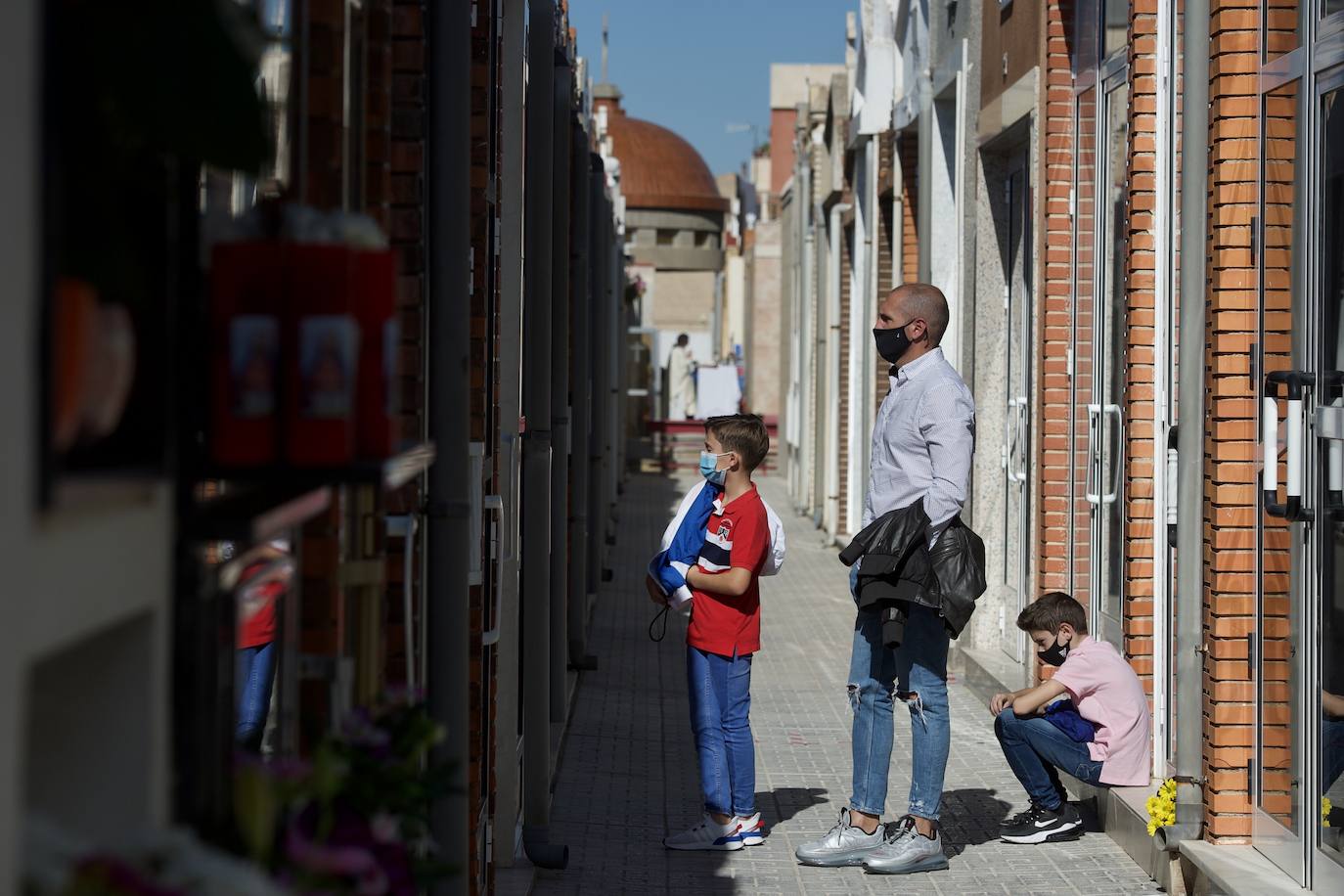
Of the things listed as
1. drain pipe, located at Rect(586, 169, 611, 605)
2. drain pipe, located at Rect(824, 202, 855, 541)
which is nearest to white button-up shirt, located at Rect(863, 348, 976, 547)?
drain pipe, located at Rect(586, 169, 611, 605)

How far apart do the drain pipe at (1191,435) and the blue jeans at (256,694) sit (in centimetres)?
340

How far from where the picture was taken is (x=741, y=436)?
22.4ft

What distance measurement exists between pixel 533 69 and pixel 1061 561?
12.9 feet

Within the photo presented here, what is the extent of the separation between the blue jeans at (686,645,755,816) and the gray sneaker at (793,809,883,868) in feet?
1.04

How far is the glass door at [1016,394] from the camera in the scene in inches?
403

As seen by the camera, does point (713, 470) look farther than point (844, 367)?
No

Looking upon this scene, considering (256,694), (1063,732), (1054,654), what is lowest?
(1063,732)

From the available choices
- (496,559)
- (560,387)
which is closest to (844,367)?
(560,387)

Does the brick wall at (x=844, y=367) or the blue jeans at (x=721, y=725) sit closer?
the blue jeans at (x=721, y=725)

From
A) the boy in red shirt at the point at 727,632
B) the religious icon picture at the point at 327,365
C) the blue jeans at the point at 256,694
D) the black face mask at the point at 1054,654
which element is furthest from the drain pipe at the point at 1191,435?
the religious icon picture at the point at 327,365

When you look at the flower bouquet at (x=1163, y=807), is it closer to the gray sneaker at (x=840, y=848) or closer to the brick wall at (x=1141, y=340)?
the gray sneaker at (x=840, y=848)

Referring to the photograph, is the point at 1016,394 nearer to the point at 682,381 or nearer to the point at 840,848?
the point at 840,848

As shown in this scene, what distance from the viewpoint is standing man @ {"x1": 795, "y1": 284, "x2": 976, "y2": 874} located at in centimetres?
633

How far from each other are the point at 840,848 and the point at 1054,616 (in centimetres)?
119
